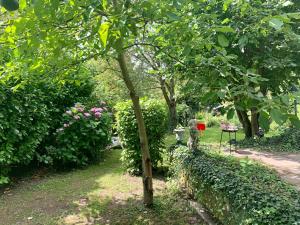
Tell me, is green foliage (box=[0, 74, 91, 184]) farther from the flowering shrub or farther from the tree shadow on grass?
the tree shadow on grass

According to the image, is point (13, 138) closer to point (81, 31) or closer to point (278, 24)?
point (81, 31)

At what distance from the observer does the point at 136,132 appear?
21.5 ft

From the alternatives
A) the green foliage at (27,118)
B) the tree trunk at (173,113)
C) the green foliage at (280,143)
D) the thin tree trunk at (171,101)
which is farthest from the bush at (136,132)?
the tree trunk at (173,113)

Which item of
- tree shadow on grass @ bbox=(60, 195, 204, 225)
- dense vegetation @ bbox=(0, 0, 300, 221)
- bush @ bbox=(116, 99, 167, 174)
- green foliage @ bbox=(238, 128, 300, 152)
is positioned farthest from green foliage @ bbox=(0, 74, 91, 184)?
green foliage @ bbox=(238, 128, 300, 152)

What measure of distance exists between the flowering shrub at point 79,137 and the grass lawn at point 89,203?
53 cm

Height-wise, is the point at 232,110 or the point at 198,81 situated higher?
the point at 198,81

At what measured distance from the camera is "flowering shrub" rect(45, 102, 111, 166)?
725cm

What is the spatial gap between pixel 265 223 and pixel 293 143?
22.1 ft

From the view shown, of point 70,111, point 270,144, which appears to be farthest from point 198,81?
point 270,144

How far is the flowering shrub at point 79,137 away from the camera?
725 cm

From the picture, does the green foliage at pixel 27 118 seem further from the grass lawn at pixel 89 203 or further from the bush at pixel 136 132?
the bush at pixel 136 132

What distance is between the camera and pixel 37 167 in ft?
23.9

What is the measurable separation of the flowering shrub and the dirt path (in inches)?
137

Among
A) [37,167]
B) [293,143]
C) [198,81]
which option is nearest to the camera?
[198,81]
